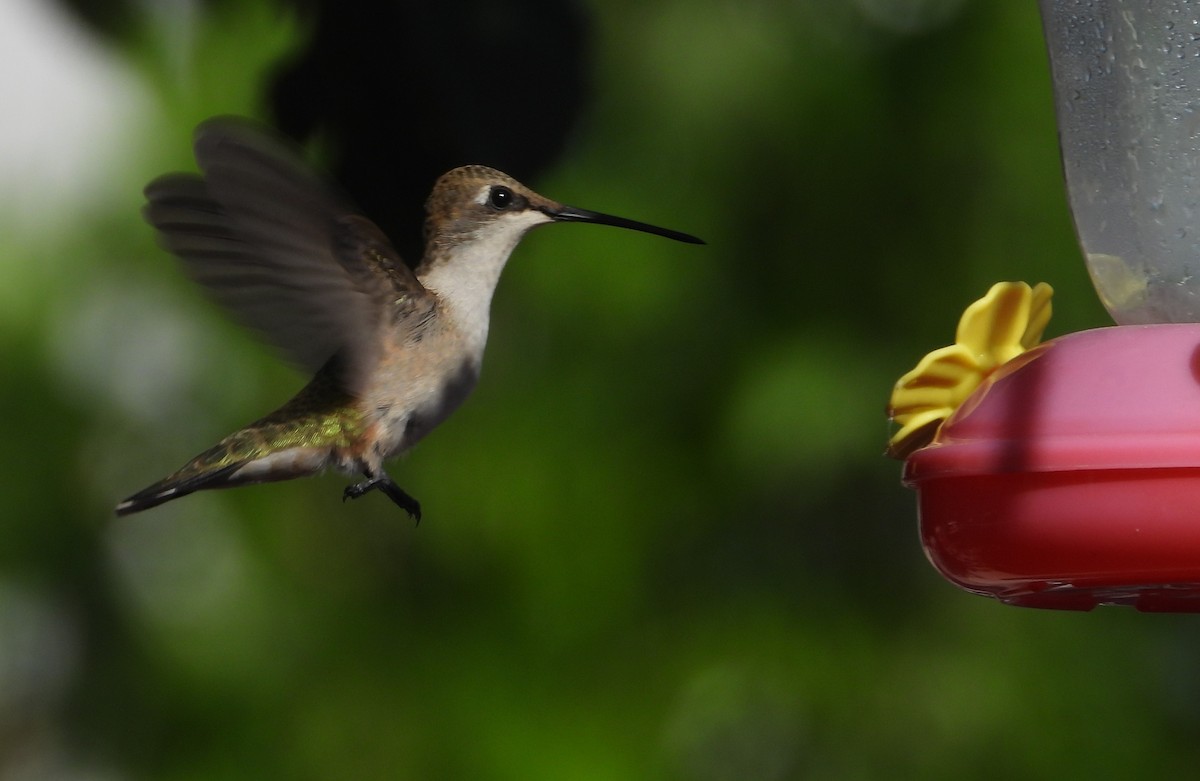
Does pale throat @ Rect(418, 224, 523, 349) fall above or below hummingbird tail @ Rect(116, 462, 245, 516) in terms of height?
above

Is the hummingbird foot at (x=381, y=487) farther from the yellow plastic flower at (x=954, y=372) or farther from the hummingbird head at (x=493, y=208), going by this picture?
the yellow plastic flower at (x=954, y=372)

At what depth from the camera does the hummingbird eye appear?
2.21 metres

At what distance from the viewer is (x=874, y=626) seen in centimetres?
387

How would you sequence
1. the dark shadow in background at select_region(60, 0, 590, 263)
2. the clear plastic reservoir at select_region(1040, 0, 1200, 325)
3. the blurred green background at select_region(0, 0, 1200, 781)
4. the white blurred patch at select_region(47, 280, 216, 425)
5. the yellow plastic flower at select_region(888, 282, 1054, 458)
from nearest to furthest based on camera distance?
1. the yellow plastic flower at select_region(888, 282, 1054, 458)
2. the clear plastic reservoir at select_region(1040, 0, 1200, 325)
3. the dark shadow in background at select_region(60, 0, 590, 263)
4. the blurred green background at select_region(0, 0, 1200, 781)
5. the white blurred patch at select_region(47, 280, 216, 425)

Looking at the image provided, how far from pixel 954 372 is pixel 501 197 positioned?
704mm

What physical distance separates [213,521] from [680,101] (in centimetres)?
170

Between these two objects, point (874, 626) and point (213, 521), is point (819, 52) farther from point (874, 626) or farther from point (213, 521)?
point (213, 521)

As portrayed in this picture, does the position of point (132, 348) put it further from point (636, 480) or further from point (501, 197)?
point (501, 197)

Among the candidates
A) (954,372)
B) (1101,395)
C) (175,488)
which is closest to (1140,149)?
(954,372)

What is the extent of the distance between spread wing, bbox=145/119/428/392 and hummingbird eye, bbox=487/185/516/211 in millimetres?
163

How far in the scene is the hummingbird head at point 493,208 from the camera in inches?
86.5

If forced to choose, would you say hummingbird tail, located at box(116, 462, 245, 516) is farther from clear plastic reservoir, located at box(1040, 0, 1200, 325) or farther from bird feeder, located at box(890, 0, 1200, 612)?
clear plastic reservoir, located at box(1040, 0, 1200, 325)

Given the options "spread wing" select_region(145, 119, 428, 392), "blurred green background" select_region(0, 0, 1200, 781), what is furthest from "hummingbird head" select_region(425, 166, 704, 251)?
"blurred green background" select_region(0, 0, 1200, 781)

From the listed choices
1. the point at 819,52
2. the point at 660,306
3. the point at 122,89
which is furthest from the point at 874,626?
the point at 122,89
